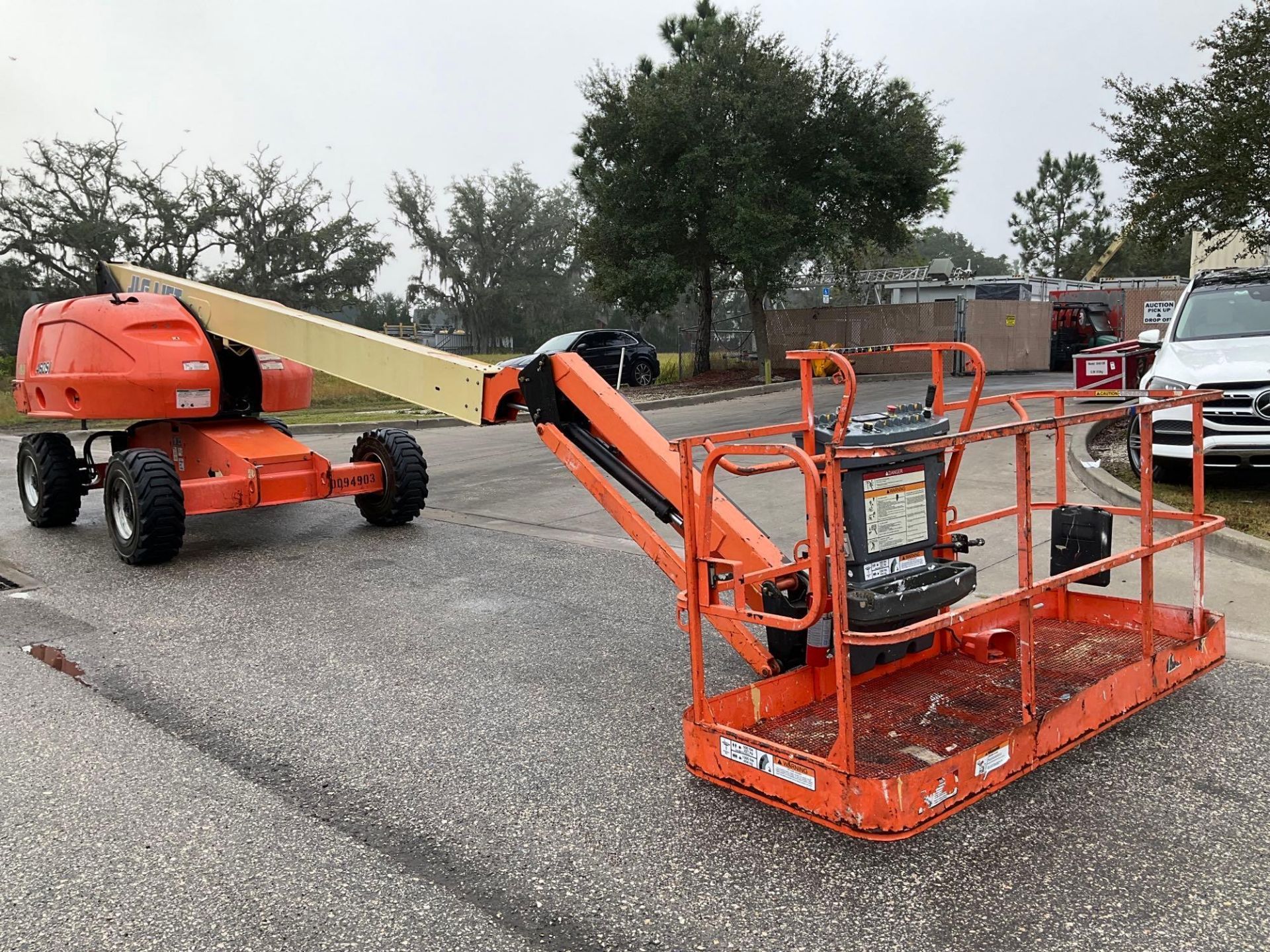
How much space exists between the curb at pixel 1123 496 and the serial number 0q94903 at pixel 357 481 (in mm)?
6134

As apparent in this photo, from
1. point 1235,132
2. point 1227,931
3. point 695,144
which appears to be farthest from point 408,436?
point 695,144

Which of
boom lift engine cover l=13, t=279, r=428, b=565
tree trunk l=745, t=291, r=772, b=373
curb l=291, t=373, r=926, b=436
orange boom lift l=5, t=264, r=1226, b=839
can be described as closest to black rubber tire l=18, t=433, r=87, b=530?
boom lift engine cover l=13, t=279, r=428, b=565

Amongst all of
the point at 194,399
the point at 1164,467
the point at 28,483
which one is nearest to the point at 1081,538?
the point at 1164,467

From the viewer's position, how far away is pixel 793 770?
3258mm

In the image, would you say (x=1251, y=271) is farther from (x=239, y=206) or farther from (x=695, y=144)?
(x=239, y=206)

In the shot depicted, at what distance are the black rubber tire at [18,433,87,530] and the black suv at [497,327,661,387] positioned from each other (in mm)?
15747

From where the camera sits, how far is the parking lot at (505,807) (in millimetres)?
2916

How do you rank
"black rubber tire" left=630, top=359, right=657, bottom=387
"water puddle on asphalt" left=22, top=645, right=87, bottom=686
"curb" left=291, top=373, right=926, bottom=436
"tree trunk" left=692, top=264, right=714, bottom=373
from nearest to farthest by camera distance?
"water puddle on asphalt" left=22, top=645, right=87, bottom=686 < "curb" left=291, top=373, right=926, bottom=436 < "black rubber tire" left=630, top=359, right=657, bottom=387 < "tree trunk" left=692, top=264, right=714, bottom=373

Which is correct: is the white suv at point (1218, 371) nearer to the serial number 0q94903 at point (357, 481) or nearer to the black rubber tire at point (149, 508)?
the serial number 0q94903 at point (357, 481)

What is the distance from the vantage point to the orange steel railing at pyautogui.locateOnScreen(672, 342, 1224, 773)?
3.10m

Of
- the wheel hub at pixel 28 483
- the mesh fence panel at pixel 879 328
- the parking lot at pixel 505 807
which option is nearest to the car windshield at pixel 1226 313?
the parking lot at pixel 505 807

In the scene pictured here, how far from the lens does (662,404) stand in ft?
Result: 73.3

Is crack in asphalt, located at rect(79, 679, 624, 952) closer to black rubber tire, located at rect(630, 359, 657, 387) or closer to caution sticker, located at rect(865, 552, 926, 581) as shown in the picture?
caution sticker, located at rect(865, 552, 926, 581)

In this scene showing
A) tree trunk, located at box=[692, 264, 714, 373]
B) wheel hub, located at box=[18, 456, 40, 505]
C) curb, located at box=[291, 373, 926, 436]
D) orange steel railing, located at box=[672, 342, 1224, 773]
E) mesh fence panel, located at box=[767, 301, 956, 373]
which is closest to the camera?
orange steel railing, located at box=[672, 342, 1224, 773]
